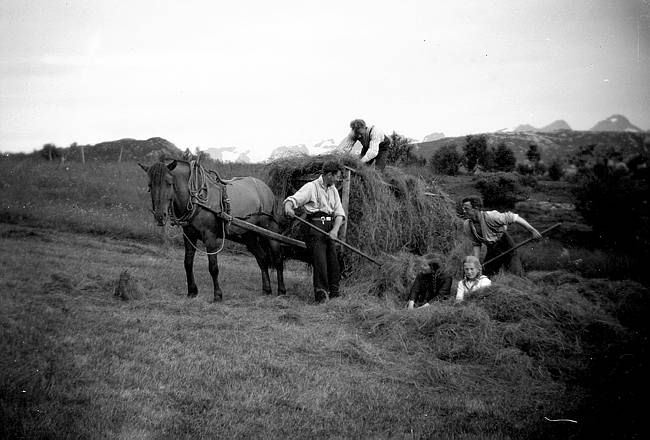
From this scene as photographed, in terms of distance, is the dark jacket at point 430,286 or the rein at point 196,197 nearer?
the dark jacket at point 430,286

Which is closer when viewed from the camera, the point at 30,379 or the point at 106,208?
the point at 30,379

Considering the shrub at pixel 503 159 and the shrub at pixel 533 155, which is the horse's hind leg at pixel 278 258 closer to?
the shrub at pixel 503 159

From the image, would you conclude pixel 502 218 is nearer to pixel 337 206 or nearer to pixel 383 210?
pixel 383 210

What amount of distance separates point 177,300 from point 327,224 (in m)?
2.52

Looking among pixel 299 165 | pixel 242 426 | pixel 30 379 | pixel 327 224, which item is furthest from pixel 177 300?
pixel 242 426

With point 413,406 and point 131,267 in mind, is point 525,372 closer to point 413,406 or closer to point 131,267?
point 413,406


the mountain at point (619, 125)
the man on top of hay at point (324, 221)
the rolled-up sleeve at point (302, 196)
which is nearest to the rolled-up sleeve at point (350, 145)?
the man on top of hay at point (324, 221)

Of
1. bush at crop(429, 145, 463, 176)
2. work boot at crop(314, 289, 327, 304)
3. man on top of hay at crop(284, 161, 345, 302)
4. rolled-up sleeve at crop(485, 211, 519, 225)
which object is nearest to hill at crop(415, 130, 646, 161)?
bush at crop(429, 145, 463, 176)

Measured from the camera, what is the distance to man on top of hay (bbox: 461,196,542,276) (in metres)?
7.49

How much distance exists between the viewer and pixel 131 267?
33.2 ft

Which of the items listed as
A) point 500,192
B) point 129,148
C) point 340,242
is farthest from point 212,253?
point 129,148

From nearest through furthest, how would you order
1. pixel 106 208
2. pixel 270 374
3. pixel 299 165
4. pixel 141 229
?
pixel 270 374 → pixel 299 165 → pixel 141 229 → pixel 106 208

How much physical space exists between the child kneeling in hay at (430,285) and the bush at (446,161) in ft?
80.2

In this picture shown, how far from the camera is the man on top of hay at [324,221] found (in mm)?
7449
